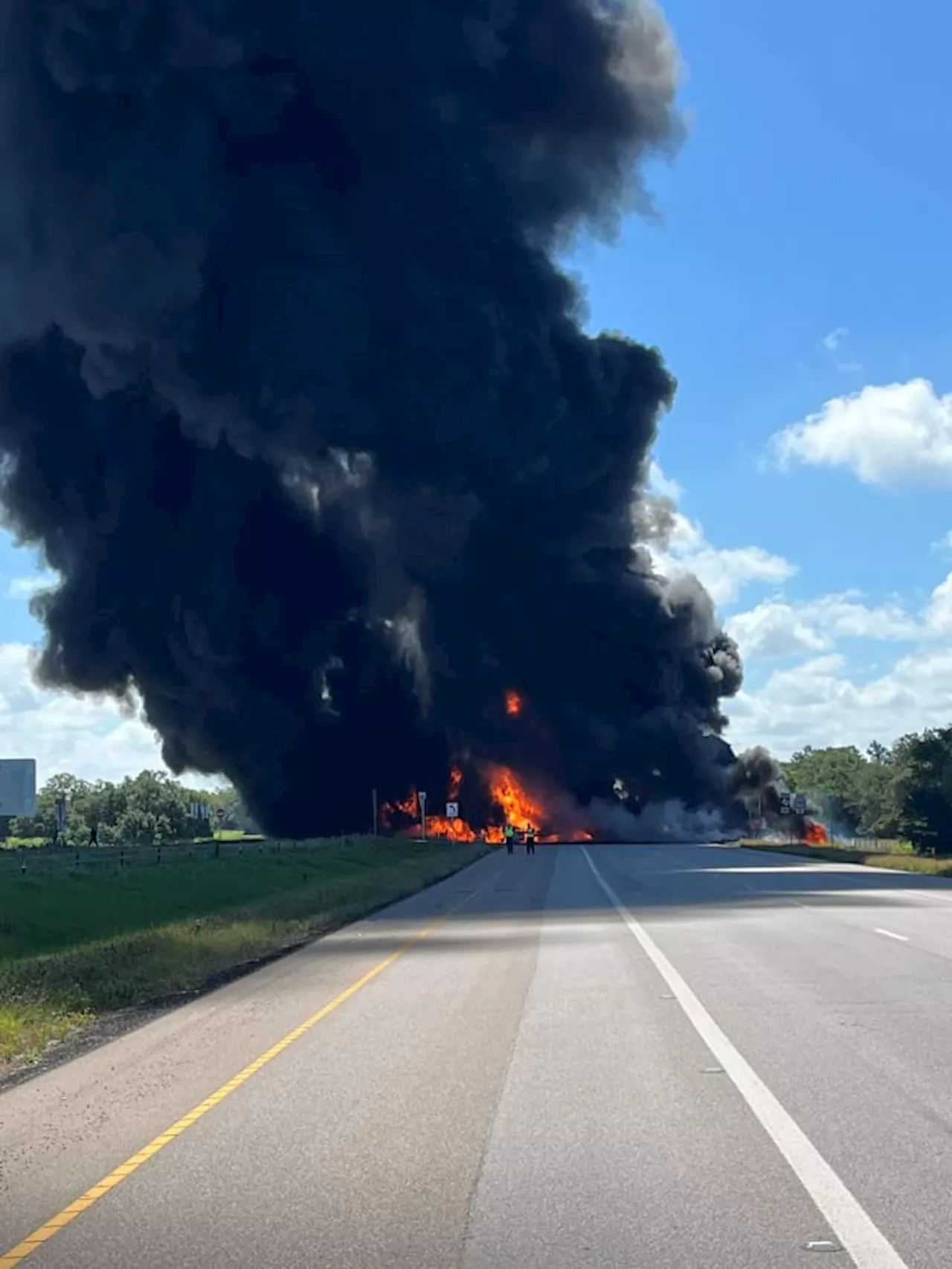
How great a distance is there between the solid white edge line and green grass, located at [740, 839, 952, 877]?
112 ft

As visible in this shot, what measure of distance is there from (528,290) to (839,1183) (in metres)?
74.6

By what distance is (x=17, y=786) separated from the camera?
6831cm

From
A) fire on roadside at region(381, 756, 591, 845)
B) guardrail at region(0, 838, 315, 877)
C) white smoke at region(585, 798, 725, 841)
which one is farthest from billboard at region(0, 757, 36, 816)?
white smoke at region(585, 798, 725, 841)

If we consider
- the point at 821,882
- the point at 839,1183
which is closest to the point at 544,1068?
the point at 839,1183

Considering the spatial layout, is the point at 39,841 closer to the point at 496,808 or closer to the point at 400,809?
the point at 400,809

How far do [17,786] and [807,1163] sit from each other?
64669 mm

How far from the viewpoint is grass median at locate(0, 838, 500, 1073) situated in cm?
1584

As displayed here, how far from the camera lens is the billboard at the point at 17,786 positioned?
222 feet

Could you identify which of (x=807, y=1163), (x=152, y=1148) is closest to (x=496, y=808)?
(x=152, y=1148)

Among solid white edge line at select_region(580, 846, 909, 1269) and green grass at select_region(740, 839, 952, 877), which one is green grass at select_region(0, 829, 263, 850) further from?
solid white edge line at select_region(580, 846, 909, 1269)

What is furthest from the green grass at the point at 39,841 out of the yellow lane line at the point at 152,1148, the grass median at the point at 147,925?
the yellow lane line at the point at 152,1148

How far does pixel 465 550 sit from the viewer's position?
8675 cm

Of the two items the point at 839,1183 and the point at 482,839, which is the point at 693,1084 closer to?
the point at 839,1183

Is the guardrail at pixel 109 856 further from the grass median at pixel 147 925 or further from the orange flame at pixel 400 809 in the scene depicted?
the orange flame at pixel 400 809
